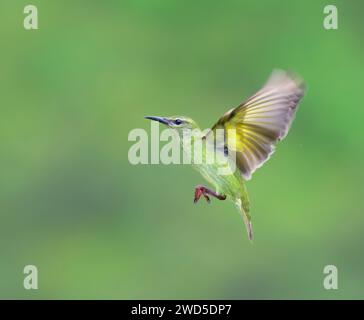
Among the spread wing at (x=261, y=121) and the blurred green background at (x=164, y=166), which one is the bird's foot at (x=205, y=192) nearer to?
the spread wing at (x=261, y=121)

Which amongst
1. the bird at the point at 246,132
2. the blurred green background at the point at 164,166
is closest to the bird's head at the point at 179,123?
the bird at the point at 246,132

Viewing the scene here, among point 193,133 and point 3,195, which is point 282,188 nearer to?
point 3,195

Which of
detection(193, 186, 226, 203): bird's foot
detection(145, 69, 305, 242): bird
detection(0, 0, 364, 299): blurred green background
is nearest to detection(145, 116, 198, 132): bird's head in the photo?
detection(145, 69, 305, 242): bird

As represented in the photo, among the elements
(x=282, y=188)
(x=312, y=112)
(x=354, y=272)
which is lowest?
(x=354, y=272)

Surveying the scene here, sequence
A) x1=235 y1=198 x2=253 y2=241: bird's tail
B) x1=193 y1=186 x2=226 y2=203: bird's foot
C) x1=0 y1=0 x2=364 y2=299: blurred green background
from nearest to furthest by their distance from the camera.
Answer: x1=193 y1=186 x2=226 y2=203: bird's foot → x1=235 y1=198 x2=253 y2=241: bird's tail → x1=0 y1=0 x2=364 y2=299: blurred green background

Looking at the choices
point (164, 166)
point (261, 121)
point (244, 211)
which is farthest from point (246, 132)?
point (164, 166)

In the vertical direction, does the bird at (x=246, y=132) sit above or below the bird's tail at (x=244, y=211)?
above

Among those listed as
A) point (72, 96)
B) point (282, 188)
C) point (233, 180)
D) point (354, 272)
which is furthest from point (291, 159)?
point (233, 180)

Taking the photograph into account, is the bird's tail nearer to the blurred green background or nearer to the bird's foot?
the bird's foot

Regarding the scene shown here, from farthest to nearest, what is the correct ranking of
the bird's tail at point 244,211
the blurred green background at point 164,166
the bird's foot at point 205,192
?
1. the blurred green background at point 164,166
2. the bird's tail at point 244,211
3. the bird's foot at point 205,192
